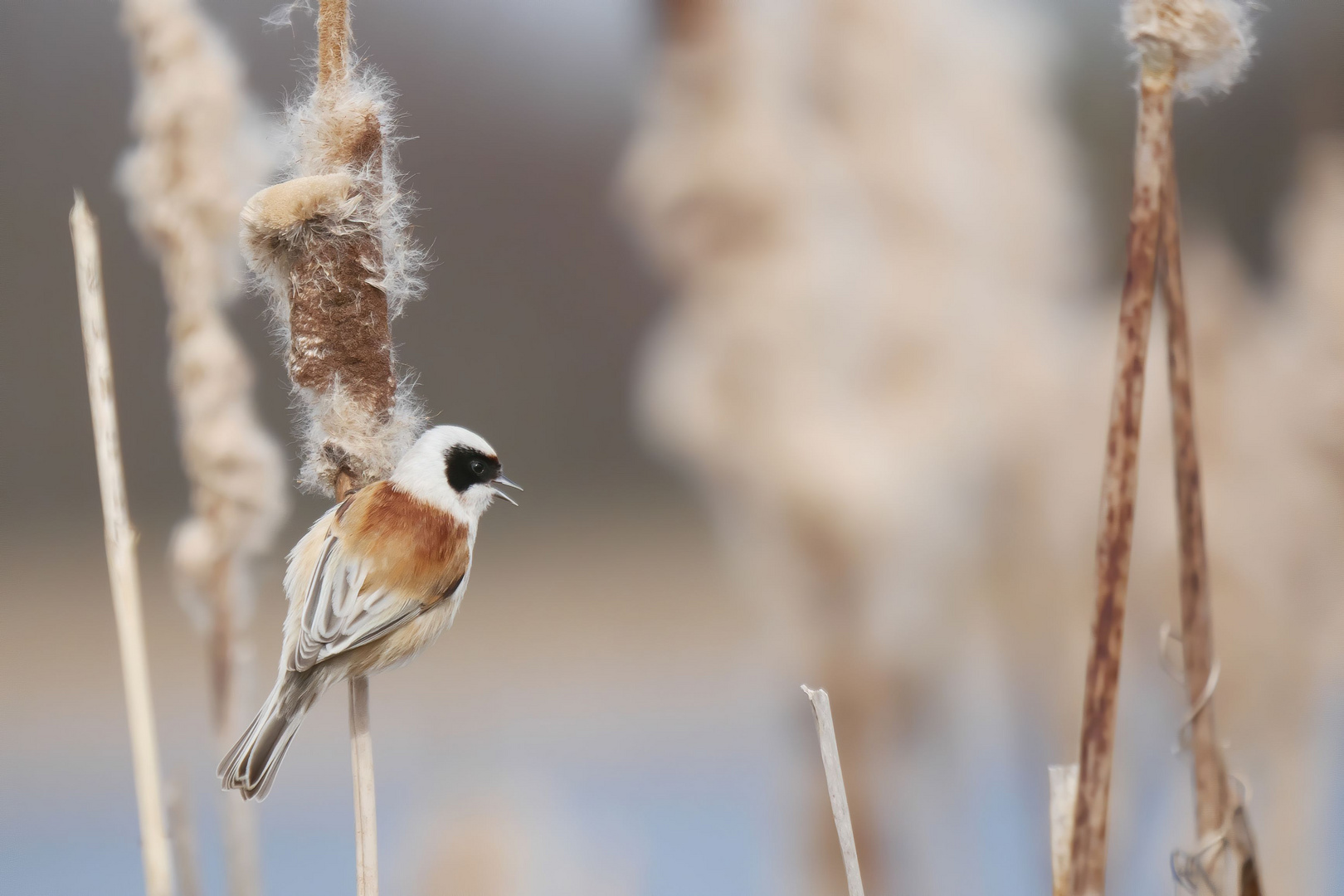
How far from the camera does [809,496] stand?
0.78 metres

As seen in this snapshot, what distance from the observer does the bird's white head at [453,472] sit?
708 millimetres

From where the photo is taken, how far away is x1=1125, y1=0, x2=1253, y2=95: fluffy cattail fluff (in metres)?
0.45

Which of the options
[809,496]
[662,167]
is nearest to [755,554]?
[809,496]

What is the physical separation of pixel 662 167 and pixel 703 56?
0.10 m

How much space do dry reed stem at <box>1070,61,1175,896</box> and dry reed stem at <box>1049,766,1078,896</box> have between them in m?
0.08

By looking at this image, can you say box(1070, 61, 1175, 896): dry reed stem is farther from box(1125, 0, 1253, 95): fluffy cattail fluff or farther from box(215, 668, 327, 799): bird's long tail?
box(215, 668, 327, 799): bird's long tail

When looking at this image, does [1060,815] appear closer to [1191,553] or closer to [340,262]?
[1191,553]

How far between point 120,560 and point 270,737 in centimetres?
14

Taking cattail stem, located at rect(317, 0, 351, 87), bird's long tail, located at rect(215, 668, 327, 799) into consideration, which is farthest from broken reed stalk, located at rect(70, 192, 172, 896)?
cattail stem, located at rect(317, 0, 351, 87)

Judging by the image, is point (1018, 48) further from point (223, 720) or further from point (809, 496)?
point (223, 720)

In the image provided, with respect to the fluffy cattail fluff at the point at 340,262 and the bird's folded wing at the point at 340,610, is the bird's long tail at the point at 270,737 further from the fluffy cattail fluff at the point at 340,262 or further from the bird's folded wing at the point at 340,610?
the fluffy cattail fluff at the point at 340,262

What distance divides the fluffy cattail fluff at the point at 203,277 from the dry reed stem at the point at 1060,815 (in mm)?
673

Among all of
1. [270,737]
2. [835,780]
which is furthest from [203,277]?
[835,780]

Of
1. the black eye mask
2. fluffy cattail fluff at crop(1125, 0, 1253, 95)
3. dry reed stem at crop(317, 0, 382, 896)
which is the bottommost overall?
the black eye mask
